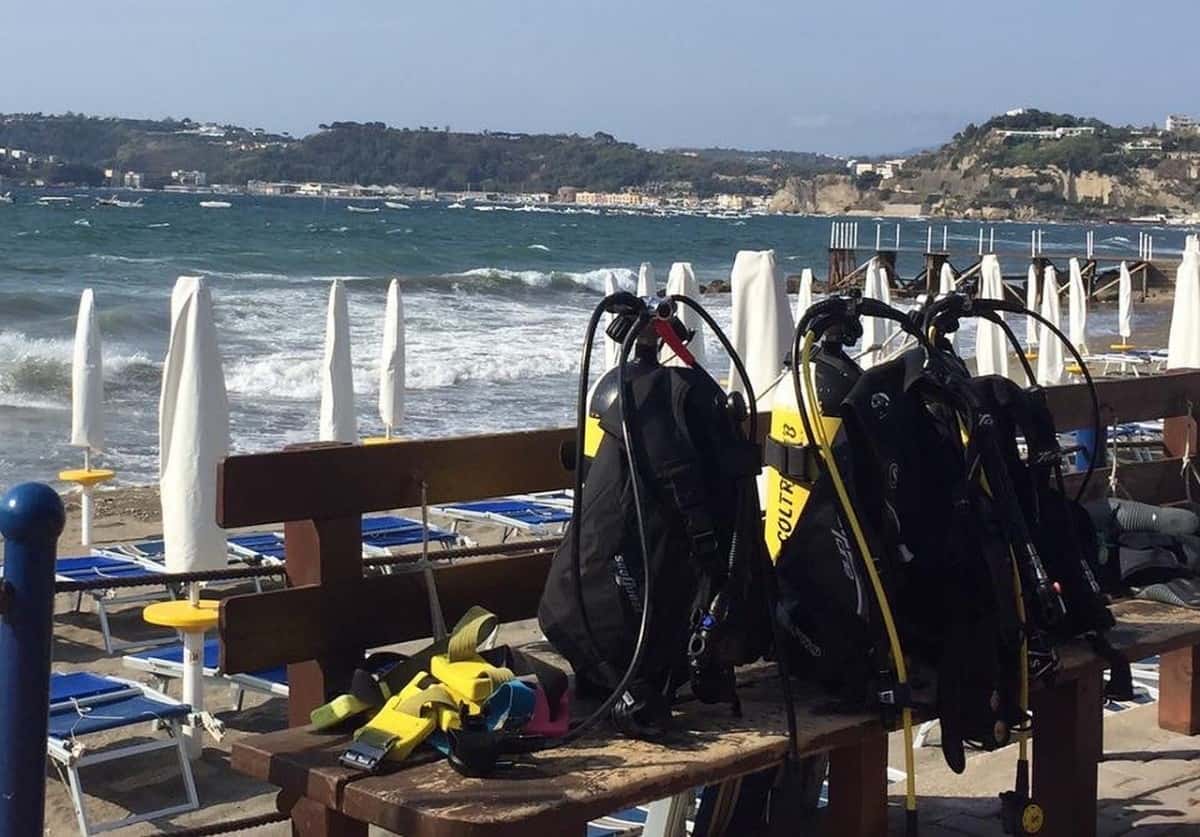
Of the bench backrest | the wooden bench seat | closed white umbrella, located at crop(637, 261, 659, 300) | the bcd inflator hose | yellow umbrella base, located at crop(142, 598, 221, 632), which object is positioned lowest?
yellow umbrella base, located at crop(142, 598, 221, 632)

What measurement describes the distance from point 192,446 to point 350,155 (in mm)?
145149

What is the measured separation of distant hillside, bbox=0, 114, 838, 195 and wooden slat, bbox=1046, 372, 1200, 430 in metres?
134

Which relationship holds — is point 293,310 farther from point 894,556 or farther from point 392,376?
point 894,556

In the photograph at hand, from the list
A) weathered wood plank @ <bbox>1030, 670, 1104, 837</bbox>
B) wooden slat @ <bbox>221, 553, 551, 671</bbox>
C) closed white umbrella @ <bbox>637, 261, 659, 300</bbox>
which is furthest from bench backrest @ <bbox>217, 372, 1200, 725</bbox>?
closed white umbrella @ <bbox>637, 261, 659, 300</bbox>

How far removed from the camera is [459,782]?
9.73 ft

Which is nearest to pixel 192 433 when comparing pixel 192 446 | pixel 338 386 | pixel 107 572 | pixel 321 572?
pixel 192 446

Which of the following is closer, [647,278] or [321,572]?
[321,572]

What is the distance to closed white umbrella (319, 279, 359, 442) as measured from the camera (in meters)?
9.52

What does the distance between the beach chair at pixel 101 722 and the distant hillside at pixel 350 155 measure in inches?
5233

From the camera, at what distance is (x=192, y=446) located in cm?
633

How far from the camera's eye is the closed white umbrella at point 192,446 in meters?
6.18

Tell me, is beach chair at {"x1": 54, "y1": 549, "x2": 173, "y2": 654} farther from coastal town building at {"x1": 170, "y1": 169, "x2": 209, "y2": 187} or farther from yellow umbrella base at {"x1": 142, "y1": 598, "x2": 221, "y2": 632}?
coastal town building at {"x1": 170, "y1": 169, "x2": 209, "y2": 187}

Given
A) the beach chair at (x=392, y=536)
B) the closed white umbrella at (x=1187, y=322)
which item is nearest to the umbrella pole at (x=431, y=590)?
the beach chair at (x=392, y=536)

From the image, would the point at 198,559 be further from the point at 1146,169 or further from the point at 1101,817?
the point at 1146,169
